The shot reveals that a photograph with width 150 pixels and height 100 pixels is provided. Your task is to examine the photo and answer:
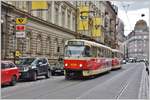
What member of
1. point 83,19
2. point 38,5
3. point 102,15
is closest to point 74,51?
point 38,5

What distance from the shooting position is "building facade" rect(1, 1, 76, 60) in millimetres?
35781

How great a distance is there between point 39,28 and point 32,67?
1825cm

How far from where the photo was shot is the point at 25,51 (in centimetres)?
4012

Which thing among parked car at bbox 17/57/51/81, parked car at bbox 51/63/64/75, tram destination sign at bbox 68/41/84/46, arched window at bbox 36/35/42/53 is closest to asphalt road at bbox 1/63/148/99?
parked car at bbox 17/57/51/81

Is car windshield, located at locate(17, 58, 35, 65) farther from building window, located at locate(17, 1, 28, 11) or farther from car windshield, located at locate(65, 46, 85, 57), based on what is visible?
building window, located at locate(17, 1, 28, 11)

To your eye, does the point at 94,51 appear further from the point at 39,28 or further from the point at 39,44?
the point at 39,44

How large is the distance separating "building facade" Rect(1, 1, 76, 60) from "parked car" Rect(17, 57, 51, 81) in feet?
24.3

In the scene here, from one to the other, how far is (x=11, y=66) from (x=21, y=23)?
9683 millimetres

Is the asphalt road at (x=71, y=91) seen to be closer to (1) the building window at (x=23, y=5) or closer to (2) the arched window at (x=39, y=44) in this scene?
(1) the building window at (x=23, y=5)

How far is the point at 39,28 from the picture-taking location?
1747 inches

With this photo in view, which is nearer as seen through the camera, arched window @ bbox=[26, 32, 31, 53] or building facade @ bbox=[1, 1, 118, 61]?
building facade @ bbox=[1, 1, 118, 61]

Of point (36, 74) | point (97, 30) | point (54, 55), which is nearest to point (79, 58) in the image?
point (36, 74)

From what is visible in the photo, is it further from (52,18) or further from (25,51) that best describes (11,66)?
(52,18)

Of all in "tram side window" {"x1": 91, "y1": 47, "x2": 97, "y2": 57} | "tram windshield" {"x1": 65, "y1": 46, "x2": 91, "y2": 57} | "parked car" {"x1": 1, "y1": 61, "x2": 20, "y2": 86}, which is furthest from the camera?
"tram side window" {"x1": 91, "y1": 47, "x2": 97, "y2": 57}
